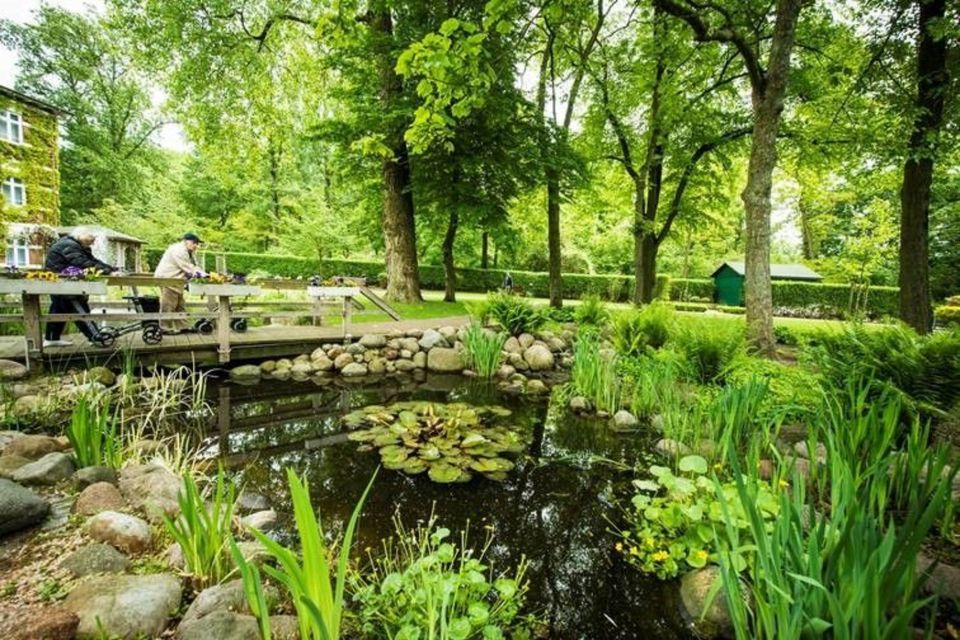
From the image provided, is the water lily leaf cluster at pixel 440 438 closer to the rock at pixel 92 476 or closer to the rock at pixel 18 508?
the rock at pixel 92 476

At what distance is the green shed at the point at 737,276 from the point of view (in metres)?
22.3

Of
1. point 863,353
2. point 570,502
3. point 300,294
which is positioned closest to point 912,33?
point 863,353

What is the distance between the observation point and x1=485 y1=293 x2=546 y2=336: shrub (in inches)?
325

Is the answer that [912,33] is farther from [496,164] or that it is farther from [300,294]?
[300,294]

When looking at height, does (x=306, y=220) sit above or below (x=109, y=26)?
below

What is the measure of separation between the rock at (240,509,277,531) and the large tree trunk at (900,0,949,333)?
373 inches

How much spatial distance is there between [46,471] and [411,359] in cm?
515

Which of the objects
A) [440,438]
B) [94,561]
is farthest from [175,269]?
[94,561]

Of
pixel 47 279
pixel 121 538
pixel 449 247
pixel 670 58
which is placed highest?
pixel 670 58

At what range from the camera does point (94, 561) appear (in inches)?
75.7

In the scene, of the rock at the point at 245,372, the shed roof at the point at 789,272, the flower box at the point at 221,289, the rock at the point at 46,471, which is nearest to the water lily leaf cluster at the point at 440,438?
the rock at the point at 46,471

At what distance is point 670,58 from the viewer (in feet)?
31.1

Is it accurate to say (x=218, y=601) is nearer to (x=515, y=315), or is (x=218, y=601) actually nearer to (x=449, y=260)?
A: (x=515, y=315)

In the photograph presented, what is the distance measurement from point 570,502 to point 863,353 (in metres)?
2.77
